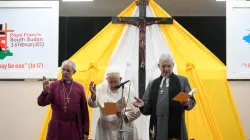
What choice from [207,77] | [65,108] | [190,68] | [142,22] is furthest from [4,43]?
[207,77]

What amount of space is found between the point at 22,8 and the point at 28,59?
733mm

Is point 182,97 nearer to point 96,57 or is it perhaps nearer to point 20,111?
point 96,57

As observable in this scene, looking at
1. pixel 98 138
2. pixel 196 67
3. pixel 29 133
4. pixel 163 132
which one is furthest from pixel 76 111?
pixel 29 133

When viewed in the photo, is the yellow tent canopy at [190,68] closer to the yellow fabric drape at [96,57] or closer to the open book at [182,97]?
the yellow fabric drape at [96,57]

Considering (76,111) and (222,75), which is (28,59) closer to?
(76,111)

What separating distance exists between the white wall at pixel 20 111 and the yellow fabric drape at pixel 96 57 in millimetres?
899

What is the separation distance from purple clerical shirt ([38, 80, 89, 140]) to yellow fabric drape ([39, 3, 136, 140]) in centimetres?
99

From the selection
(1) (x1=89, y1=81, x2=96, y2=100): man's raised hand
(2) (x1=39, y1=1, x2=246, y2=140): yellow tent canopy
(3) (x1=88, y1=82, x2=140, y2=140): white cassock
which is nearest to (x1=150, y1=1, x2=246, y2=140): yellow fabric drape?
(2) (x1=39, y1=1, x2=246, y2=140): yellow tent canopy

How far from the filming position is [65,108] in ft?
11.5

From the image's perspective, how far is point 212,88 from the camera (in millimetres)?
4633

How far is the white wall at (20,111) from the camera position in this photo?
534 cm

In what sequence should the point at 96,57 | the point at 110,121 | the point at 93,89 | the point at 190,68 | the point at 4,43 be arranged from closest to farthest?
1. the point at 93,89
2. the point at 110,121
3. the point at 190,68
4. the point at 96,57
5. the point at 4,43

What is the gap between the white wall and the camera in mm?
5336

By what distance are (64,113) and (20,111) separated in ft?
6.97
